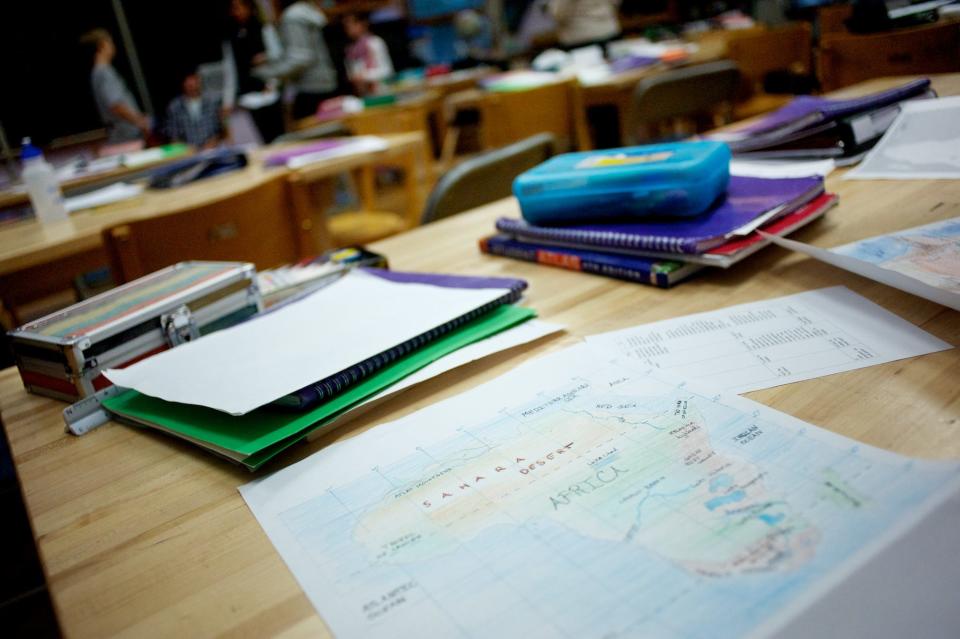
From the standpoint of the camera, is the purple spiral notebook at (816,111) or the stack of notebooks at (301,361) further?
the purple spiral notebook at (816,111)

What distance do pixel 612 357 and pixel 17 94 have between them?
25.3 feet

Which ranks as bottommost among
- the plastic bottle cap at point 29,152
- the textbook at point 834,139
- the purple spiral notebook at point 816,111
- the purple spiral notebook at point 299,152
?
the textbook at point 834,139

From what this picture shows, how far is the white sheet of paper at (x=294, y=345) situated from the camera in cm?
62

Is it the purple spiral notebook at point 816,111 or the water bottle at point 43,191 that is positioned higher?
the water bottle at point 43,191

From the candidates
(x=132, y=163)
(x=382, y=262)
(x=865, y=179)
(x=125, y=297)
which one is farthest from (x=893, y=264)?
(x=132, y=163)

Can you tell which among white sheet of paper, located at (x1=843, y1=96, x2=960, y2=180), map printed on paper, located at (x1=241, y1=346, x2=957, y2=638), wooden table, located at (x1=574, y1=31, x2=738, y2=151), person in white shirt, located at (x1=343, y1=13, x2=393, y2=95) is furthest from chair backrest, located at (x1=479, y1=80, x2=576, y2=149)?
person in white shirt, located at (x1=343, y1=13, x2=393, y2=95)

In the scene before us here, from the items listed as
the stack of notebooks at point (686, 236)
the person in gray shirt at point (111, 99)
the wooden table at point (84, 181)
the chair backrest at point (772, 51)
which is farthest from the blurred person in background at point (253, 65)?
the stack of notebooks at point (686, 236)

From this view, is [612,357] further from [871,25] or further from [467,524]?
[871,25]

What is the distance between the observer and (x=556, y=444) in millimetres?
512

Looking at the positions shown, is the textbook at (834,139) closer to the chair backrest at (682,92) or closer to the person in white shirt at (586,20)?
the chair backrest at (682,92)

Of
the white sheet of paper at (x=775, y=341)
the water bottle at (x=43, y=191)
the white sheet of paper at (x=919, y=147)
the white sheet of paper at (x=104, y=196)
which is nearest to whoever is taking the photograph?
the white sheet of paper at (x=775, y=341)

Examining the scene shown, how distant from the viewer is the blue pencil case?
83cm

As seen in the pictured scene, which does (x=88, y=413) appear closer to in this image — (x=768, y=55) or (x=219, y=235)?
(x=219, y=235)

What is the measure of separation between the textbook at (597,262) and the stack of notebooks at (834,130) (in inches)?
19.5
